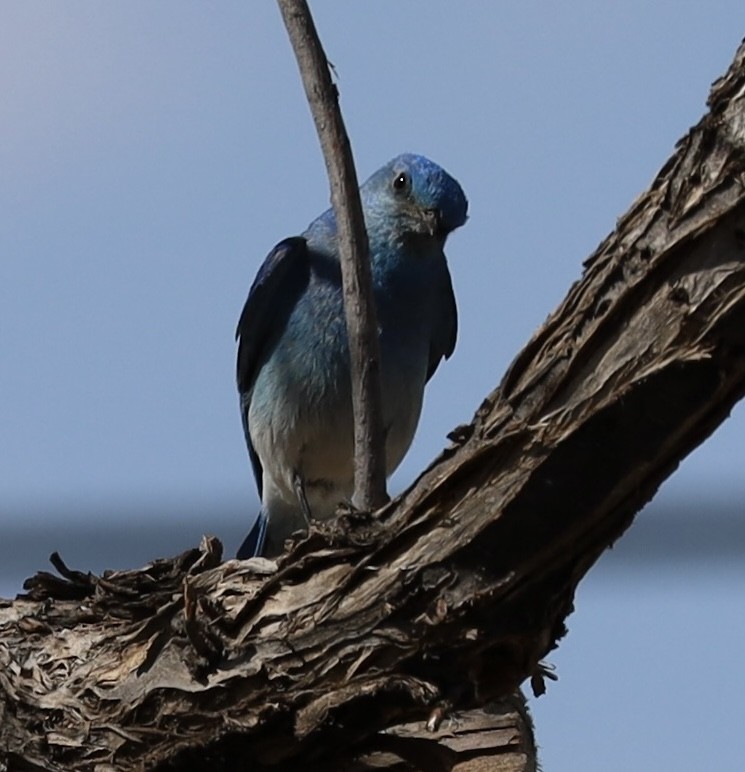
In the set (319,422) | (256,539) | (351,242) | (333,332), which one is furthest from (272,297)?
(351,242)

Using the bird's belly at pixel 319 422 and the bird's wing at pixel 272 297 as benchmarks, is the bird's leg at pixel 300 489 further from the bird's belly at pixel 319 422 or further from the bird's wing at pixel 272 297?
the bird's wing at pixel 272 297

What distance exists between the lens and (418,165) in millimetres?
6805

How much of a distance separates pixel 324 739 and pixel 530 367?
3.04 feet

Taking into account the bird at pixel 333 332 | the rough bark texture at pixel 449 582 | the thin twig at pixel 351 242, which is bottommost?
the rough bark texture at pixel 449 582

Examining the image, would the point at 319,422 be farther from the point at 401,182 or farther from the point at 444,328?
the point at 401,182

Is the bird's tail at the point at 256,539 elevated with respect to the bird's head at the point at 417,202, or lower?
lower

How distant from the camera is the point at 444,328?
7.26 meters

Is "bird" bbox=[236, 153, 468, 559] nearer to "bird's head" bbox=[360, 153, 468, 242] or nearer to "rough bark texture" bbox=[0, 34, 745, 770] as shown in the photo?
"bird's head" bbox=[360, 153, 468, 242]

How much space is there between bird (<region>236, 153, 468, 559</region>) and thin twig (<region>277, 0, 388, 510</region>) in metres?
2.51

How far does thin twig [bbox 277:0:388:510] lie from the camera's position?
378cm

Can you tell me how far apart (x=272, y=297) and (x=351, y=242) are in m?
3.21

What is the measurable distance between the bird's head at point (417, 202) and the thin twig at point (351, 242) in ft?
9.16

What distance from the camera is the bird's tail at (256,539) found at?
280 inches

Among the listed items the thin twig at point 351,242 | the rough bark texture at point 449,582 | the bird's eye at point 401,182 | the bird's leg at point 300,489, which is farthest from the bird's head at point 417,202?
the rough bark texture at point 449,582
